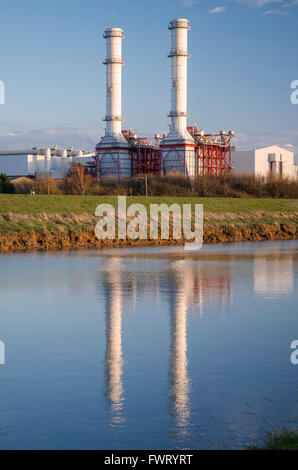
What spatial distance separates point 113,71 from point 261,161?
19.6 m

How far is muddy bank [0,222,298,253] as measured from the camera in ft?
97.9

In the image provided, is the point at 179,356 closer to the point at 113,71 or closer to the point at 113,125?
the point at 113,71

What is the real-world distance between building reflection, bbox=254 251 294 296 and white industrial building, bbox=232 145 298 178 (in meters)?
48.0

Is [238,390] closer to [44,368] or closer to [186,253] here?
[44,368]

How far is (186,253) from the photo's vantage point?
27688 millimetres

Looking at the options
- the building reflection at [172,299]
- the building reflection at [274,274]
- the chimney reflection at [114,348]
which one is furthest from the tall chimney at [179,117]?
the chimney reflection at [114,348]

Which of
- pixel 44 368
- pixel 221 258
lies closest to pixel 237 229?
pixel 221 258

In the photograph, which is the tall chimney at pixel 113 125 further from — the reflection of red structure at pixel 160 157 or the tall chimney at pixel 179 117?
the tall chimney at pixel 179 117

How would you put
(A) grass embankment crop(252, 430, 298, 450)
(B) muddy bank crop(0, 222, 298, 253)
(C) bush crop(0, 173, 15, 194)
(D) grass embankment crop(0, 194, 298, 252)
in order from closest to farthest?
(A) grass embankment crop(252, 430, 298, 450) → (B) muddy bank crop(0, 222, 298, 253) → (D) grass embankment crop(0, 194, 298, 252) → (C) bush crop(0, 173, 15, 194)

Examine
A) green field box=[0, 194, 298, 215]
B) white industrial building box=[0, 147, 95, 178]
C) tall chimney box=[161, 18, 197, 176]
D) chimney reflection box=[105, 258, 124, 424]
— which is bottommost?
chimney reflection box=[105, 258, 124, 424]

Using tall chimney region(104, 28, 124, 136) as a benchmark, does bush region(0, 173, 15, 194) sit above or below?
below

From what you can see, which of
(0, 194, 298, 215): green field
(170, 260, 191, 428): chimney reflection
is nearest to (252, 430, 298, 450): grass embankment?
(170, 260, 191, 428): chimney reflection

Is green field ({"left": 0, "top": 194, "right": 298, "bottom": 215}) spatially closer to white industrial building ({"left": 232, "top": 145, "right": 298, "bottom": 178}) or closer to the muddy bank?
the muddy bank

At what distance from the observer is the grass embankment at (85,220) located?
102 feet
